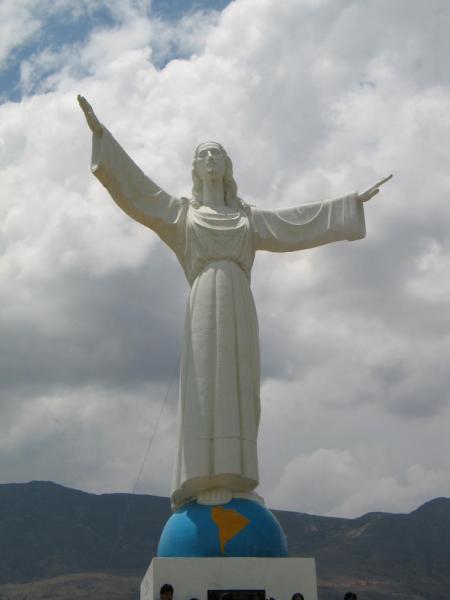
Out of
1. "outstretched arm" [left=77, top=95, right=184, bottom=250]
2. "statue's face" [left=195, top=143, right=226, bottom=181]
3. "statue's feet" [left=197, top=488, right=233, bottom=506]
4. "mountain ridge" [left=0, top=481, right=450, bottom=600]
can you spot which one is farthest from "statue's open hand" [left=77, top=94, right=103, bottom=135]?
"mountain ridge" [left=0, top=481, right=450, bottom=600]

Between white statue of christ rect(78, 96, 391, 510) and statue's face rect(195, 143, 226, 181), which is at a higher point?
statue's face rect(195, 143, 226, 181)

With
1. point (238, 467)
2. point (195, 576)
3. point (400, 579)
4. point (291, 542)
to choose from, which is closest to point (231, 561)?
point (195, 576)

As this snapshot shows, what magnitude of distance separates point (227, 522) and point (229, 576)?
822 mm

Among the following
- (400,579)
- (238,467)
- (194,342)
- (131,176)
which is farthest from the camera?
(400,579)

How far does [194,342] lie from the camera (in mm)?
11664

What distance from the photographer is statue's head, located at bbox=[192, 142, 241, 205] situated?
12758 millimetres

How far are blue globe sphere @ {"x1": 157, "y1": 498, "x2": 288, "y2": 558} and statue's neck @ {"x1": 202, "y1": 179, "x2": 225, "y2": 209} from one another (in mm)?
4832

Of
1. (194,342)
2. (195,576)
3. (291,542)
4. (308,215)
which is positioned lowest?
(195,576)

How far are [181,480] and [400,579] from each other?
1874 inches

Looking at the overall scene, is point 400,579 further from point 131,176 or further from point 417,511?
point 131,176

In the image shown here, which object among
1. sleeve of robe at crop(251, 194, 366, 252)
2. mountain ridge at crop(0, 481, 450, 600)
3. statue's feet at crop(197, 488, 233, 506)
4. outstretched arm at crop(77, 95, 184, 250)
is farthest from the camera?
mountain ridge at crop(0, 481, 450, 600)

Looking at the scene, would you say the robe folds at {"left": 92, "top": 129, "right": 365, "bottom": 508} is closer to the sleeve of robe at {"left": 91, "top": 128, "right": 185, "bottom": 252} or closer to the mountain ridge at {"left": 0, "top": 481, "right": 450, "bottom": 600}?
the sleeve of robe at {"left": 91, "top": 128, "right": 185, "bottom": 252}

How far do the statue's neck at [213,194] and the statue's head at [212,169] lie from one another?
0.27 ft

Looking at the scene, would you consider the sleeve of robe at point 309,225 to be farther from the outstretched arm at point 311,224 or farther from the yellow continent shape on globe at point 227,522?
the yellow continent shape on globe at point 227,522
